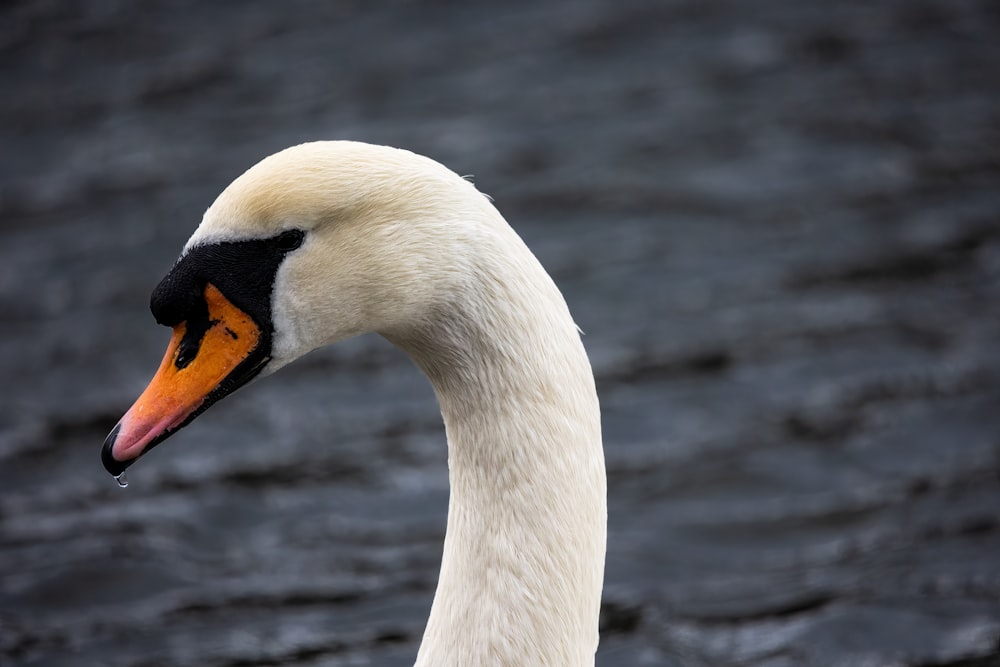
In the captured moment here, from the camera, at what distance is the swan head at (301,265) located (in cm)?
286

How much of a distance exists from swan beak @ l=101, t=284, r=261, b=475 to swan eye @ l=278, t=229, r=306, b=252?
17 cm

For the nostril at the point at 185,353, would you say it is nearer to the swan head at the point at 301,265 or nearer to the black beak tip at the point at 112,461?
the swan head at the point at 301,265

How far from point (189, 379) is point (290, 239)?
0.38 meters

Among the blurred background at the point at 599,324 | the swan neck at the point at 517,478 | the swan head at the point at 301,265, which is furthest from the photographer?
the blurred background at the point at 599,324

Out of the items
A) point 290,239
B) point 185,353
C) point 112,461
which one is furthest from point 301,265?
point 112,461

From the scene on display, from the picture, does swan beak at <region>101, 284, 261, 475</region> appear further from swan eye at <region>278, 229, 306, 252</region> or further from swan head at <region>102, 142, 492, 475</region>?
swan eye at <region>278, 229, 306, 252</region>

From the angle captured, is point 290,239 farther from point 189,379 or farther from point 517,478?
point 517,478

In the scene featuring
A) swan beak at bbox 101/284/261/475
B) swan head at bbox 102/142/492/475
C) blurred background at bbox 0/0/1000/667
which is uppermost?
swan head at bbox 102/142/492/475

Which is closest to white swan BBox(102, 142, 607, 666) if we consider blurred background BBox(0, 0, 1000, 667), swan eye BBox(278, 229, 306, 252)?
swan eye BBox(278, 229, 306, 252)

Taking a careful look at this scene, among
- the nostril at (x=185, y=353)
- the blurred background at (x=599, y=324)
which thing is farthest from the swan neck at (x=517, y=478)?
the blurred background at (x=599, y=324)

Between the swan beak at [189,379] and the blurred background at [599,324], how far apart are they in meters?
2.60

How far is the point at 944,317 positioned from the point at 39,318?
16.0 ft

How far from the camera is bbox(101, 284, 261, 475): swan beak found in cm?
292

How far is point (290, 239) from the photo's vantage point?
9.59 feet
